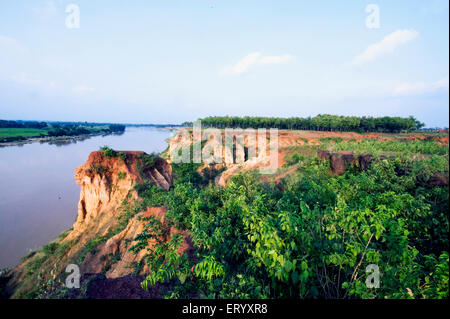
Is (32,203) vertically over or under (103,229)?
under

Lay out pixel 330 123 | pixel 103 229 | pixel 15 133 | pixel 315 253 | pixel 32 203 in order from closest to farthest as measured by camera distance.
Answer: pixel 315 253
pixel 103 229
pixel 32 203
pixel 330 123
pixel 15 133

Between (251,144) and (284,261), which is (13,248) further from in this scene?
(251,144)

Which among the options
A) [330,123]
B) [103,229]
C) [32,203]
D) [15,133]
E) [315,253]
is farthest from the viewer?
[15,133]

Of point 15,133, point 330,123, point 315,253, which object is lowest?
point 315,253

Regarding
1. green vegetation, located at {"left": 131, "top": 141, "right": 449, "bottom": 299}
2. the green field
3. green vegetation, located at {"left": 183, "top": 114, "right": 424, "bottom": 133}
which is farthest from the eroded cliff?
the green field

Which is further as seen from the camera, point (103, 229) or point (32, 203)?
point (32, 203)

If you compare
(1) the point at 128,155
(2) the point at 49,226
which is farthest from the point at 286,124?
(2) the point at 49,226

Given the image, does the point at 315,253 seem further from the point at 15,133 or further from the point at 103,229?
the point at 15,133

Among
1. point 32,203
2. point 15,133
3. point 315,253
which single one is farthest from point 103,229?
point 15,133
